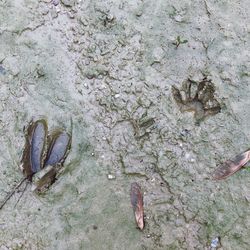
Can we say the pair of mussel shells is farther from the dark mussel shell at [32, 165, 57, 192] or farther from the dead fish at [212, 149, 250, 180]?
the dead fish at [212, 149, 250, 180]

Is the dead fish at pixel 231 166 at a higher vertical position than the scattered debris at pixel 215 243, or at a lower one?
higher

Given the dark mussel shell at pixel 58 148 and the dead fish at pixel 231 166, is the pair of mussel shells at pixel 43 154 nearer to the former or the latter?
the dark mussel shell at pixel 58 148

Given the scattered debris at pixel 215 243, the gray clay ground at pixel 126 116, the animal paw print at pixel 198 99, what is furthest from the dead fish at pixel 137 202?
the animal paw print at pixel 198 99

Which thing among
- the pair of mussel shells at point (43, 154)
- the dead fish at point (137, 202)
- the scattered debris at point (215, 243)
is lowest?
the scattered debris at point (215, 243)

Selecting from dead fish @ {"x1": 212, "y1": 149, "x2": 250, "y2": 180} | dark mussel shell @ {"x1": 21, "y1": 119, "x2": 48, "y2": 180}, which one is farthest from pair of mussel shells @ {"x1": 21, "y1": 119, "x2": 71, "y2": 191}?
dead fish @ {"x1": 212, "y1": 149, "x2": 250, "y2": 180}

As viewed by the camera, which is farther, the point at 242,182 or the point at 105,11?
the point at 105,11

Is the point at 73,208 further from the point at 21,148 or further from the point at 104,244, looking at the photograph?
the point at 21,148

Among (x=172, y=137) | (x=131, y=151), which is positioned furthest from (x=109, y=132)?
(x=172, y=137)
